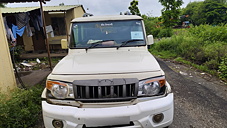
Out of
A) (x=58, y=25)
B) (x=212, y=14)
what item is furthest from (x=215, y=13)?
(x=58, y=25)

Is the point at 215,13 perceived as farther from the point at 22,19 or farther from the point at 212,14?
the point at 22,19

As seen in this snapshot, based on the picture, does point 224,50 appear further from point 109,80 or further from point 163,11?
point 163,11

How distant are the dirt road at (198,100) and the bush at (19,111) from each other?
8.33ft

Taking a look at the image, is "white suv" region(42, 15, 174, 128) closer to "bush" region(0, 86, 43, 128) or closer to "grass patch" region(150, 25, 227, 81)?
"bush" region(0, 86, 43, 128)

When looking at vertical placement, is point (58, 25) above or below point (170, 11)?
below

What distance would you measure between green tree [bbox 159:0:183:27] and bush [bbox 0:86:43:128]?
20.3 meters

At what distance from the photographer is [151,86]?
197 cm

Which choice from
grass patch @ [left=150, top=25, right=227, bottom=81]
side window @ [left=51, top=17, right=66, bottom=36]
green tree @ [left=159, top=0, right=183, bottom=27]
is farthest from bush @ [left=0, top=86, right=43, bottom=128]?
green tree @ [left=159, top=0, right=183, bottom=27]

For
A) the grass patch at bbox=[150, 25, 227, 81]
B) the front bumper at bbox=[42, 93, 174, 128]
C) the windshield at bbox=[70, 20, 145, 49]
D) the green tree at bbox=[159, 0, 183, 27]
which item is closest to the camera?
the front bumper at bbox=[42, 93, 174, 128]

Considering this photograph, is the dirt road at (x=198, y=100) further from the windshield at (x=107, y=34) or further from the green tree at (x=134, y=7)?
the green tree at (x=134, y=7)

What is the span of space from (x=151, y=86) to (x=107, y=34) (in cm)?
161

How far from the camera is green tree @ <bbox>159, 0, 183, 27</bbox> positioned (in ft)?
65.6

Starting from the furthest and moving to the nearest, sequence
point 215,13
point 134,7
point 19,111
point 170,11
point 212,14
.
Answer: point 212,14 < point 215,13 < point 134,7 < point 170,11 < point 19,111

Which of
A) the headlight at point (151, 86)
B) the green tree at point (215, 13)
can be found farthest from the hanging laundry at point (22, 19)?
the green tree at point (215, 13)
